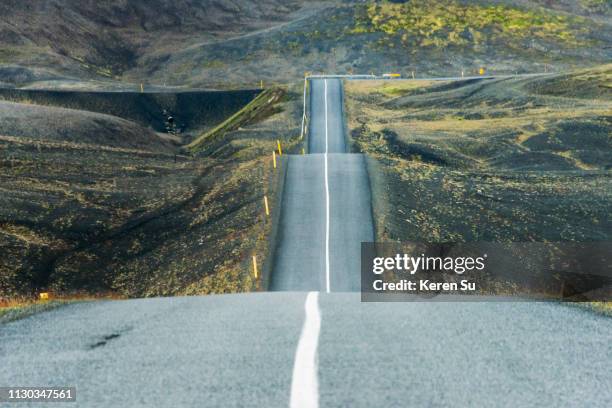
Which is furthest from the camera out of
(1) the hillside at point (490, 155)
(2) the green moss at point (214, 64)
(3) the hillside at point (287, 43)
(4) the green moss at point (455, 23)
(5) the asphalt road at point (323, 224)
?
(2) the green moss at point (214, 64)

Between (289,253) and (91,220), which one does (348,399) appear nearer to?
(289,253)

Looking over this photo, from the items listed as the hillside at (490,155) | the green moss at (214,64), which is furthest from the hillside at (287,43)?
the hillside at (490,155)

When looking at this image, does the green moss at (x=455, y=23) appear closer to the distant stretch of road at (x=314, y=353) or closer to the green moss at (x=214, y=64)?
the green moss at (x=214, y=64)

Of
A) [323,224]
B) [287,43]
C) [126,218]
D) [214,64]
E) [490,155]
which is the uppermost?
[287,43]

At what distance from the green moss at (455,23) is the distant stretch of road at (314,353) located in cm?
8209

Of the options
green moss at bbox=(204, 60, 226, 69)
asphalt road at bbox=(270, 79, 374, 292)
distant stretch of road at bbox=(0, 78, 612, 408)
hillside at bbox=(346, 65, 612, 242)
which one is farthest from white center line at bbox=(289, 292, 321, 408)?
green moss at bbox=(204, 60, 226, 69)

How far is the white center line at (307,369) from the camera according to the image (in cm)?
614

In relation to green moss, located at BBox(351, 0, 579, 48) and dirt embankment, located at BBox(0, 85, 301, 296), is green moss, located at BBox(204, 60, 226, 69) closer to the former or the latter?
green moss, located at BBox(351, 0, 579, 48)

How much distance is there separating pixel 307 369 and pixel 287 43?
294ft

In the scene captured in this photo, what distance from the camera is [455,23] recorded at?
88812mm

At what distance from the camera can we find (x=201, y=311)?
10.2 metres

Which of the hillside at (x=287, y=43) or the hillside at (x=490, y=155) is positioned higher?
the hillside at (x=287, y=43)

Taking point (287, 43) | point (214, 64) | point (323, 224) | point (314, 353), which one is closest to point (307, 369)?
point (314, 353)

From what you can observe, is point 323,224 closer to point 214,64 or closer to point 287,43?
point 214,64
